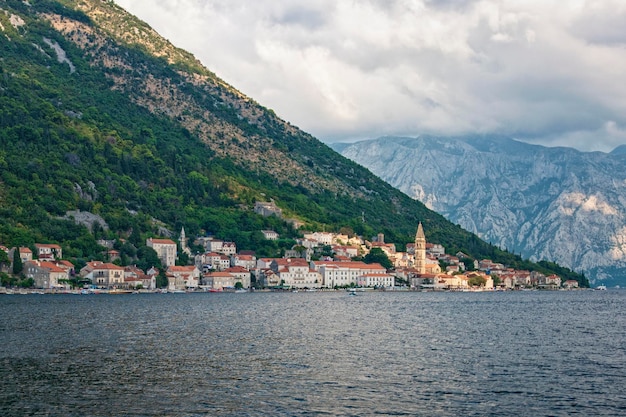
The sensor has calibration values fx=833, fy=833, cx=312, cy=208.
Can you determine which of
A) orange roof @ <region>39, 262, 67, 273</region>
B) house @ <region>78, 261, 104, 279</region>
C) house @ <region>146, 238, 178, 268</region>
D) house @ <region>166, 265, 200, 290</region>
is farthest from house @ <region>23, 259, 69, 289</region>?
house @ <region>146, 238, 178, 268</region>

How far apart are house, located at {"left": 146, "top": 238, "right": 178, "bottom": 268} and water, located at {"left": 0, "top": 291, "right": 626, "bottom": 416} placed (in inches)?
3508

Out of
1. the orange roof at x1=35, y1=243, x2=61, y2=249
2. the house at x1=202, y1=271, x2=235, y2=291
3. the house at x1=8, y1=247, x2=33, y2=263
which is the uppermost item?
the orange roof at x1=35, y1=243, x2=61, y2=249

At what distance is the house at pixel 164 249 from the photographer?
193 meters

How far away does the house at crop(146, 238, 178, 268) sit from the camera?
19300 centimetres

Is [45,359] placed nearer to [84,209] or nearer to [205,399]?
[205,399]

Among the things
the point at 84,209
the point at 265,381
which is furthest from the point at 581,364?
the point at 84,209

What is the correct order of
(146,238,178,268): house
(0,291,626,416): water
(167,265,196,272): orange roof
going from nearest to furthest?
(0,291,626,416): water < (167,265,196,272): orange roof < (146,238,178,268): house

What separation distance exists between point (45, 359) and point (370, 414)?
28.1 m

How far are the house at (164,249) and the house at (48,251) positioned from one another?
81.0 feet

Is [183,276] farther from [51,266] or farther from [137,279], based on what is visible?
[51,266]

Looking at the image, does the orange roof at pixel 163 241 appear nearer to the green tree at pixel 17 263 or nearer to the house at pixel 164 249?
the house at pixel 164 249

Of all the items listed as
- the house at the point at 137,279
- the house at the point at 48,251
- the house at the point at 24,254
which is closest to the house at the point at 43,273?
the house at the point at 24,254

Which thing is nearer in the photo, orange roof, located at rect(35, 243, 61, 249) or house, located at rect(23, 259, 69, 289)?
house, located at rect(23, 259, 69, 289)

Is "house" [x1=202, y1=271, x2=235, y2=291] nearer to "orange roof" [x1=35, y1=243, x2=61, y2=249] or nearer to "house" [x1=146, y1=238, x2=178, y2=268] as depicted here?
"house" [x1=146, y1=238, x2=178, y2=268]
